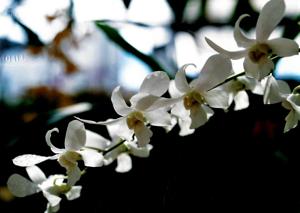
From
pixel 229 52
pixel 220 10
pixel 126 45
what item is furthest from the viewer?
pixel 220 10

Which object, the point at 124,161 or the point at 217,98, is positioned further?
the point at 124,161

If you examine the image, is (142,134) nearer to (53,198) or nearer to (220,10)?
(53,198)

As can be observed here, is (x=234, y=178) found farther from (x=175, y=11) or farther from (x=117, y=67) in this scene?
(x=117, y=67)

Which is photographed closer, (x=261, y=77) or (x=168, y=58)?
(x=261, y=77)

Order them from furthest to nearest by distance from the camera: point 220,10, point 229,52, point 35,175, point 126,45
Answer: point 220,10 < point 126,45 < point 35,175 < point 229,52

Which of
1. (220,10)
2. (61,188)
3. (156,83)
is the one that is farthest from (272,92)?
(220,10)

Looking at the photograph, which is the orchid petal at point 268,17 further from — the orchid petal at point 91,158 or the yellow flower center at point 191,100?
the orchid petal at point 91,158

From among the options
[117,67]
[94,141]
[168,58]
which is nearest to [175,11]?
[168,58]
